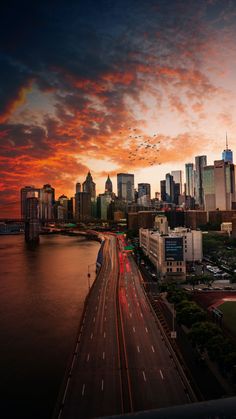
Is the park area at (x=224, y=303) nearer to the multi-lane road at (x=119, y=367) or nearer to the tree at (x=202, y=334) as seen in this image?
the tree at (x=202, y=334)

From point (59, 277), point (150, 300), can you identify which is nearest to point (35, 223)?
point (59, 277)

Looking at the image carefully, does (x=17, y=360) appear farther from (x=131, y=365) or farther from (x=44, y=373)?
(x=131, y=365)

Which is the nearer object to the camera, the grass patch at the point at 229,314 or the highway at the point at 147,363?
the highway at the point at 147,363

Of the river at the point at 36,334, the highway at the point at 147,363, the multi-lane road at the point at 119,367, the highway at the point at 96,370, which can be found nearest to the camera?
the highway at the point at 96,370

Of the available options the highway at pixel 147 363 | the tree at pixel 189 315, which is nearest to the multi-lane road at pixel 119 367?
the highway at pixel 147 363

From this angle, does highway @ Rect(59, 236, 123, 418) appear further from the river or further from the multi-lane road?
the river

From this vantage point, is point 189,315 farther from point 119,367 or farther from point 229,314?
point 119,367
